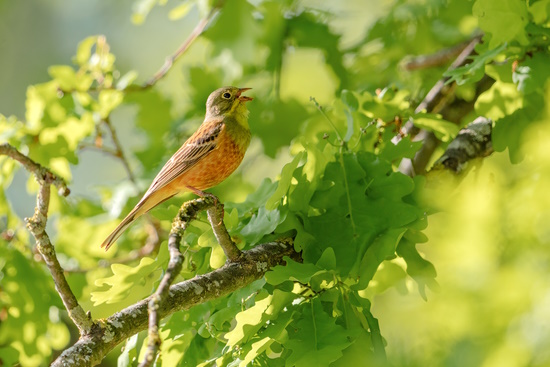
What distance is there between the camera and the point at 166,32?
8898 millimetres

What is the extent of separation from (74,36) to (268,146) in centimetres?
643

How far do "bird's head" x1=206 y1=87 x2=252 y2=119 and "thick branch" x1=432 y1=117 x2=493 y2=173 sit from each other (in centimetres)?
101

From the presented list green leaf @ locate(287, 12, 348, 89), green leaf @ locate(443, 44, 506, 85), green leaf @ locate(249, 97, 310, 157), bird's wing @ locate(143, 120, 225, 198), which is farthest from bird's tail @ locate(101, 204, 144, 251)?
green leaf @ locate(287, 12, 348, 89)

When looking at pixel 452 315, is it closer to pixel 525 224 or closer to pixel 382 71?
pixel 525 224

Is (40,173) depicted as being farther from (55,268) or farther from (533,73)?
(533,73)

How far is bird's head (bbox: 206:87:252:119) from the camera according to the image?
3.67m

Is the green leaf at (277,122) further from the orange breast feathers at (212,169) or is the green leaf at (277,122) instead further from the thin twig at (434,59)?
the orange breast feathers at (212,169)

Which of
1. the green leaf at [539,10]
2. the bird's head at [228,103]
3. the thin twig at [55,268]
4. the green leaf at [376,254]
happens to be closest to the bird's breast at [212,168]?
the bird's head at [228,103]

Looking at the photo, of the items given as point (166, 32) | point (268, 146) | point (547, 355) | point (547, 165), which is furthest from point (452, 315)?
point (166, 32)

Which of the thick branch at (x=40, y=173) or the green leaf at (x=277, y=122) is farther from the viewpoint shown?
the green leaf at (x=277, y=122)

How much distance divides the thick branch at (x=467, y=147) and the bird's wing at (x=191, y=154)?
103 cm

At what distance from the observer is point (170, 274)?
172 cm

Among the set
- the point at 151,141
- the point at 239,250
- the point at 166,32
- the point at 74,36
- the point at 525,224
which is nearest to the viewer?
the point at 525,224

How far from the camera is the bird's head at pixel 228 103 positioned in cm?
367
